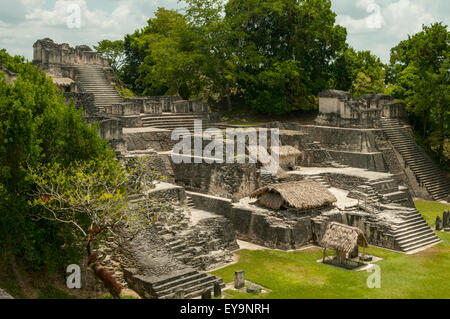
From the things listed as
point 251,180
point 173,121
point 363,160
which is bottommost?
point 251,180

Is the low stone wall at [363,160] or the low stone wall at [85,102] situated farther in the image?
the low stone wall at [363,160]

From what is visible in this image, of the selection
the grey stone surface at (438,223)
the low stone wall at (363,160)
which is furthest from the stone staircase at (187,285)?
the low stone wall at (363,160)

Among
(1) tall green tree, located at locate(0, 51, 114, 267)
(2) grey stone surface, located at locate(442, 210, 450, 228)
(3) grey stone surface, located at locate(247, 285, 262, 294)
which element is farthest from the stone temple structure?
(1) tall green tree, located at locate(0, 51, 114, 267)

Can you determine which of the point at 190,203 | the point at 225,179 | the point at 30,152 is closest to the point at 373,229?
the point at 225,179

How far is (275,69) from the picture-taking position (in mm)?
34688

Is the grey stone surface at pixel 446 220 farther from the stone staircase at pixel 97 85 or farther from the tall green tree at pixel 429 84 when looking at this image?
the stone staircase at pixel 97 85

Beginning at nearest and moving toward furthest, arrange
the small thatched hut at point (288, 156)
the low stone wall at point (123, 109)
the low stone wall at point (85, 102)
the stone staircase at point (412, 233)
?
the stone staircase at point (412, 233) → the small thatched hut at point (288, 156) → the low stone wall at point (85, 102) → the low stone wall at point (123, 109)

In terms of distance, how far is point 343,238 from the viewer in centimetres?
1788

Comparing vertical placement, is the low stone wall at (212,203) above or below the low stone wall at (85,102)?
below

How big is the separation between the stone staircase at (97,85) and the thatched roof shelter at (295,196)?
42.0 ft

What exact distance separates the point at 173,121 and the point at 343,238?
14.9 m

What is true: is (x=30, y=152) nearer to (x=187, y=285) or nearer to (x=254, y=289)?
(x=187, y=285)

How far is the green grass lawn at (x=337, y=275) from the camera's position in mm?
15555

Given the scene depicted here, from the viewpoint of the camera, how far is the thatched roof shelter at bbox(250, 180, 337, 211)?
2020 centimetres
